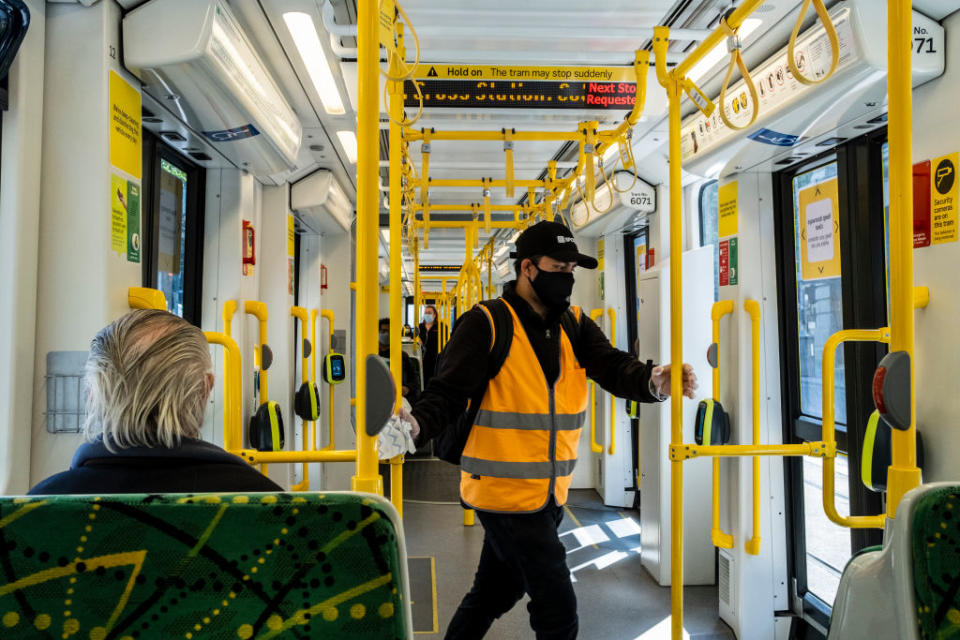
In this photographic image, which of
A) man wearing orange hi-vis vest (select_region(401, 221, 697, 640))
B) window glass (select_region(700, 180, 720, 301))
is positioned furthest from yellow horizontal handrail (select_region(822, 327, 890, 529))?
window glass (select_region(700, 180, 720, 301))

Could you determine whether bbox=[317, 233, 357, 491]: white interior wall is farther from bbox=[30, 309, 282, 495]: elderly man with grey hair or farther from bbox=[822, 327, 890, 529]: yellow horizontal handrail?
bbox=[30, 309, 282, 495]: elderly man with grey hair

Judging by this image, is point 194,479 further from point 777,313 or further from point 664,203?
point 664,203

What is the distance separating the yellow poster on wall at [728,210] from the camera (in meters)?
→ 3.88

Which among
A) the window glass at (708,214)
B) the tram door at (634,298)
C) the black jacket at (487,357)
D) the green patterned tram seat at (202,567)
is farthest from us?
the tram door at (634,298)

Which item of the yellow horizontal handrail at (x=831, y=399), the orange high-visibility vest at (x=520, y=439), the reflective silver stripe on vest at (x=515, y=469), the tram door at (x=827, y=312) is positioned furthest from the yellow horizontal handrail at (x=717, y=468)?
the reflective silver stripe on vest at (x=515, y=469)

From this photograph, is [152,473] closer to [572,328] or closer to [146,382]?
[146,382]

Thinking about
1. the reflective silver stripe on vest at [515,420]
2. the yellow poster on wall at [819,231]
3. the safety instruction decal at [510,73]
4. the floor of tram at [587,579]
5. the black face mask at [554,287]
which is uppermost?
the safety instruction decal at [510,73]

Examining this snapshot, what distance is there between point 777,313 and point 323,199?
133 inches

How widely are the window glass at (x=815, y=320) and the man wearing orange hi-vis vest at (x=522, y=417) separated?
1.48 m

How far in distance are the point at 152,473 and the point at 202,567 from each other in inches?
18.7

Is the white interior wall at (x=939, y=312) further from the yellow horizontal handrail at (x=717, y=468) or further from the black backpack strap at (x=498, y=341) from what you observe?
the black backpack strap at (x=498, y=341)

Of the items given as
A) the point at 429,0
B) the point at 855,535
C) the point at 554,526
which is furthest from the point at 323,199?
the point at 855,535

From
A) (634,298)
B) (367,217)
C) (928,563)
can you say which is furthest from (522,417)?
(634,298)

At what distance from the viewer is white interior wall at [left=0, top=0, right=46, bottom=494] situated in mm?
2041
